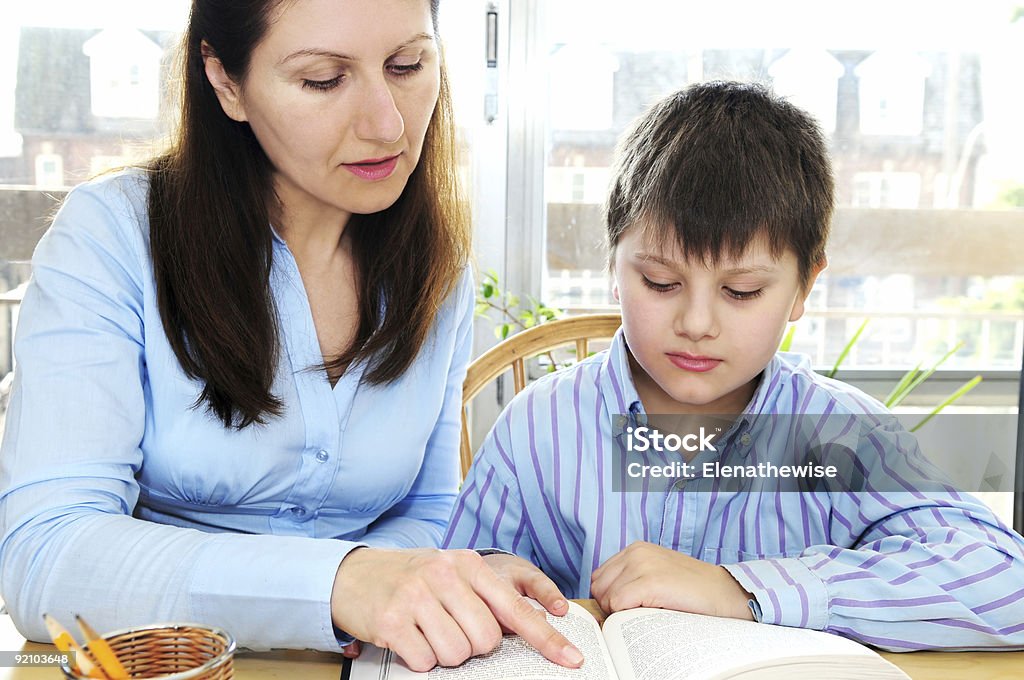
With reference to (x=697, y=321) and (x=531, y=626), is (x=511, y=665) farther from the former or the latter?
(x=697, y=321)

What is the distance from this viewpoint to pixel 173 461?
986 millimetres

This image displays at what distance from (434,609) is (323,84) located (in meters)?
0.53

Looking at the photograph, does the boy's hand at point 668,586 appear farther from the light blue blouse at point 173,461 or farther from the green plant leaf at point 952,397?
the green plant leaf at point 952,397

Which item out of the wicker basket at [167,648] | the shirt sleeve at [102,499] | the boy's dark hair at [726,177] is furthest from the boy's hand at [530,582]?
the boy's dark hair at [726,177]

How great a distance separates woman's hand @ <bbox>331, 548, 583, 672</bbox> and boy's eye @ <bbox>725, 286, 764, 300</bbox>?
0.43 m

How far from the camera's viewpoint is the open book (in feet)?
2.23

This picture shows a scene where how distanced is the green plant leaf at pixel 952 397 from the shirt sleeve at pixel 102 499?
176 cm

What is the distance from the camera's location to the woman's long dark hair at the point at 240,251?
0.98m

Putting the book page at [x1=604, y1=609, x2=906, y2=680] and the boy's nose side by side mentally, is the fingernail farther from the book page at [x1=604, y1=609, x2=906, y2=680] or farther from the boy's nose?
the boy's nose

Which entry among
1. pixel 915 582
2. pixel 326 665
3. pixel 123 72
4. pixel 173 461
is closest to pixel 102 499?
pixel 173 461

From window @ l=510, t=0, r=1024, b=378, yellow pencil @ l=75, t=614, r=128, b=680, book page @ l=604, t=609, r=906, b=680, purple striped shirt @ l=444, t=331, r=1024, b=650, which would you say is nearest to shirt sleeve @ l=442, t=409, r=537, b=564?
purple striped shirt @ l=444, t=331, r=1024, b=650

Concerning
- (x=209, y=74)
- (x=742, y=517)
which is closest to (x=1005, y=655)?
(x=742, y=517)

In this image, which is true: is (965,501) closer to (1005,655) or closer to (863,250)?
(1005,655)

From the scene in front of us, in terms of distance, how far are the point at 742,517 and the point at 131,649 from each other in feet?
2.30
